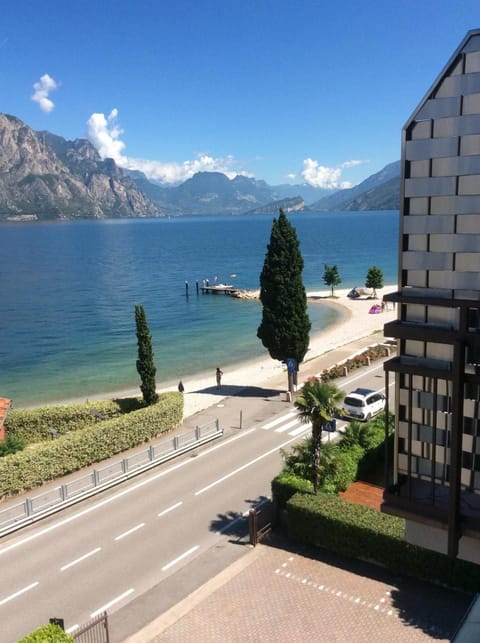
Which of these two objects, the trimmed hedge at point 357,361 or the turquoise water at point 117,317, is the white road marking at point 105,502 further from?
the turquoise water at point 117,317

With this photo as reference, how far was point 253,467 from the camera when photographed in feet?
71.9

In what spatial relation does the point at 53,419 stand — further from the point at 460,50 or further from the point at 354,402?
the point at 460,50

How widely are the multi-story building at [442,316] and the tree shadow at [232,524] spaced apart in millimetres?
11704

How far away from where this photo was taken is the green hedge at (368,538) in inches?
541

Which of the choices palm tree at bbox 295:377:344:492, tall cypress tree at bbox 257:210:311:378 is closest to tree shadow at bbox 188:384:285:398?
tall cypress tree at bbox 257:210:311:378

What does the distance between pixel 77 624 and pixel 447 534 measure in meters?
10.9

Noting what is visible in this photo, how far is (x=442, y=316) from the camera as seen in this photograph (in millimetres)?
5711

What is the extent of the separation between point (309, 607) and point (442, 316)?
1028 centimetres

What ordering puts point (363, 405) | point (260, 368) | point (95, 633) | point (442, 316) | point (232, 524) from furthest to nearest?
point (260, 368), point (363, 405), point (232, 524), point (95, 633), point (442, 316)

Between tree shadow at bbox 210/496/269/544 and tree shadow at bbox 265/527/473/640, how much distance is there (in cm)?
163

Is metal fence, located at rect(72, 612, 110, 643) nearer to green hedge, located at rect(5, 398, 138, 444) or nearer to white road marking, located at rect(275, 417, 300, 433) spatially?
white road marking, located at rect(275, 417, 300, 433)

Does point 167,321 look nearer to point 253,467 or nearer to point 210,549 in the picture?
point 253,467

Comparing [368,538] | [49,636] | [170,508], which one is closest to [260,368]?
[170,508]

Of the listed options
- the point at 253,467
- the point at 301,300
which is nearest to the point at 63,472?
the point at 253,467
